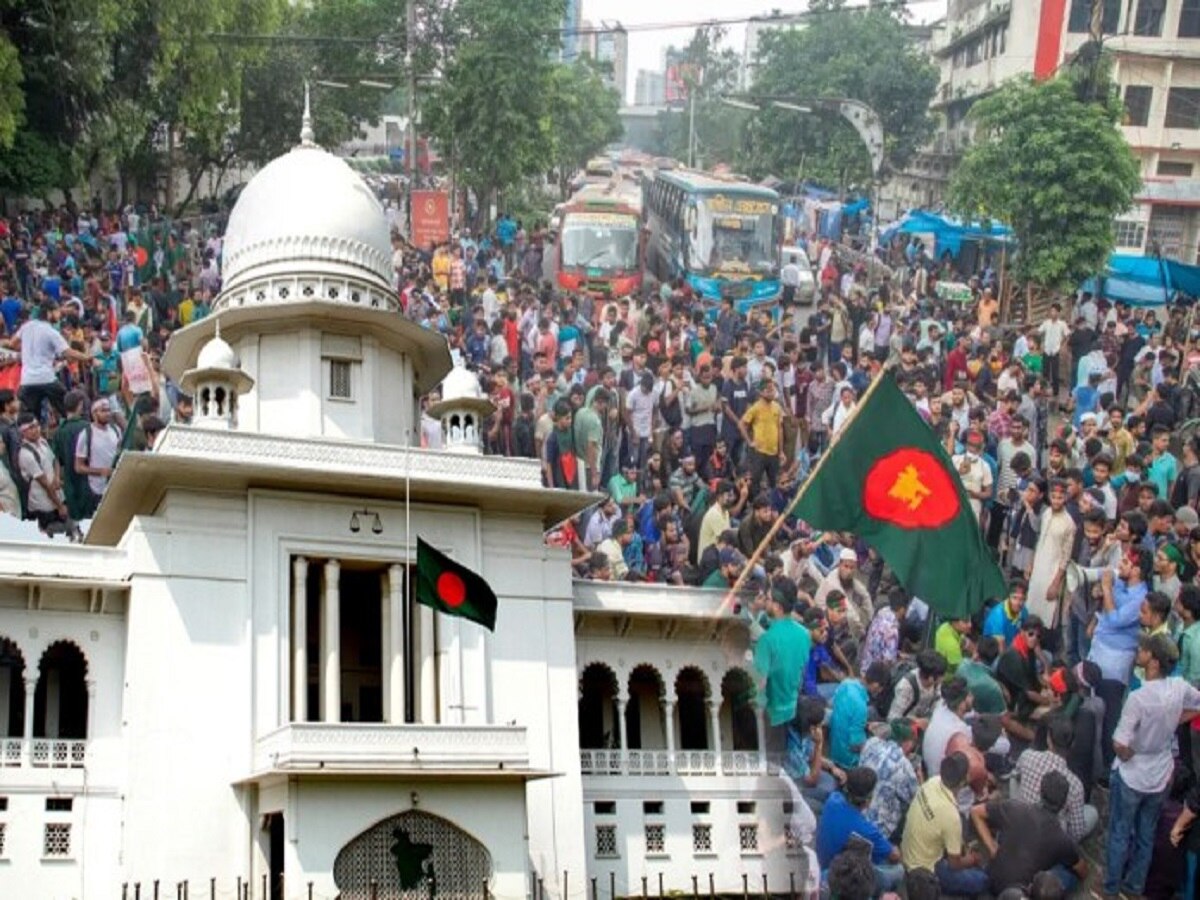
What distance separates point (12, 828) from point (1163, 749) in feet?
47.2

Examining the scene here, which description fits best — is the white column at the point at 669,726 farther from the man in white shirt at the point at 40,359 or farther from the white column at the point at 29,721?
the man in white shirt at the point at 40,359

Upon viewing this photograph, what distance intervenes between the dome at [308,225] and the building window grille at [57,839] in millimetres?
9075

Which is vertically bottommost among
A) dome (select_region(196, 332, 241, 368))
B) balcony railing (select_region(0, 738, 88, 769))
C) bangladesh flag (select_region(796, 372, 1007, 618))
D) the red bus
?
balcony railing (select_region(0, 738, 88, 769))

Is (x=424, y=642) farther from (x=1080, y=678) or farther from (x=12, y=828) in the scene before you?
(x=1080, y=678)

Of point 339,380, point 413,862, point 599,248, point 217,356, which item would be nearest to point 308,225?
point 339,380

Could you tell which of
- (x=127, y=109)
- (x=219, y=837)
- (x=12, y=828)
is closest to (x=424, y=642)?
(x=219, y=837)

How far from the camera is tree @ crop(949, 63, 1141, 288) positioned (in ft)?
110

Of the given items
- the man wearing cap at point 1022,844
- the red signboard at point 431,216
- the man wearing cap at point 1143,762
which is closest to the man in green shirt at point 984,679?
the man wearing cap at point 1022,844

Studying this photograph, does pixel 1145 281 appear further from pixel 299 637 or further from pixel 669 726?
pixel 299 637

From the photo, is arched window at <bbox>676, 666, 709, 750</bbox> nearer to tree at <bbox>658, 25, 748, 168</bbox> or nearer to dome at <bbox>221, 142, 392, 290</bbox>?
dome at <bbox>221, 142, 392, 290</bbox>

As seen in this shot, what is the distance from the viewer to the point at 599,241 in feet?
116

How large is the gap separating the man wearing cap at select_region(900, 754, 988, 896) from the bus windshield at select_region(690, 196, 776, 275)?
12536 millimetres

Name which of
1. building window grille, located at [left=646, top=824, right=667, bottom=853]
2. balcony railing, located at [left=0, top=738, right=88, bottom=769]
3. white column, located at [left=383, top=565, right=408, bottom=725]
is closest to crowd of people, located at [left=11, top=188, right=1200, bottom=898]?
building window grille, located at [left=646, top=824, right=667, bottom=853]

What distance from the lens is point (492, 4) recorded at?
121 ft
